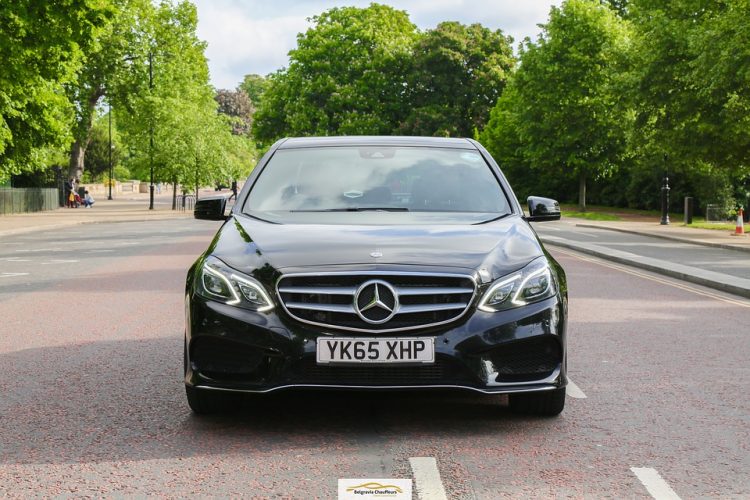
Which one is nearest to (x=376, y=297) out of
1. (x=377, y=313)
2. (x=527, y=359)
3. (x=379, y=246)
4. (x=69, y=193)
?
(x=377, y=313)

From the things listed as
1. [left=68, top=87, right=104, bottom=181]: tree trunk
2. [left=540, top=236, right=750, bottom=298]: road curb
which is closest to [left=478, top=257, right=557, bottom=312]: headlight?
[left=540, top=236, right=750, bottom=298]: road curb

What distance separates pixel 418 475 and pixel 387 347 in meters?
0.75

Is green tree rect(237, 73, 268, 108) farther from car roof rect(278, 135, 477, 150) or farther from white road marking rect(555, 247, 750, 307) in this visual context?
car roof rect(278, 135, 477, 150)

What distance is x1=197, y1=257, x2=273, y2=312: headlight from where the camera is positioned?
5125 mm

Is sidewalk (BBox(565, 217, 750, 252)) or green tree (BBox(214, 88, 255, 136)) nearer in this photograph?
sidewalk (BBox(565, 217, 750, 252))

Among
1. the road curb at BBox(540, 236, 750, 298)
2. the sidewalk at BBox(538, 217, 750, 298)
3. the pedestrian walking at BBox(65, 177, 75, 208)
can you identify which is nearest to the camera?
the road curb at BBox(540, 236, 750, 298)

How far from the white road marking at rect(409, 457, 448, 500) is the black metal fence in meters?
46.0

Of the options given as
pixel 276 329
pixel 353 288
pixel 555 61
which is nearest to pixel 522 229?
pixel 353 288

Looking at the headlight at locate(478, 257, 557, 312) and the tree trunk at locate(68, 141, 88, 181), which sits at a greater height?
the tree trunk at locate(68, 141, 88, 181)

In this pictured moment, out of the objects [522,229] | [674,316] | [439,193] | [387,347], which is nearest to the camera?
[387,347]

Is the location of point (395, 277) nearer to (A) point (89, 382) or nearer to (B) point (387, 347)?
(B) point (387, 347)

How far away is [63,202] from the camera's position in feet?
202

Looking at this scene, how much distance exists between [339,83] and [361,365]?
67.1 metres

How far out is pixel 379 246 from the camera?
5320 millimetres
